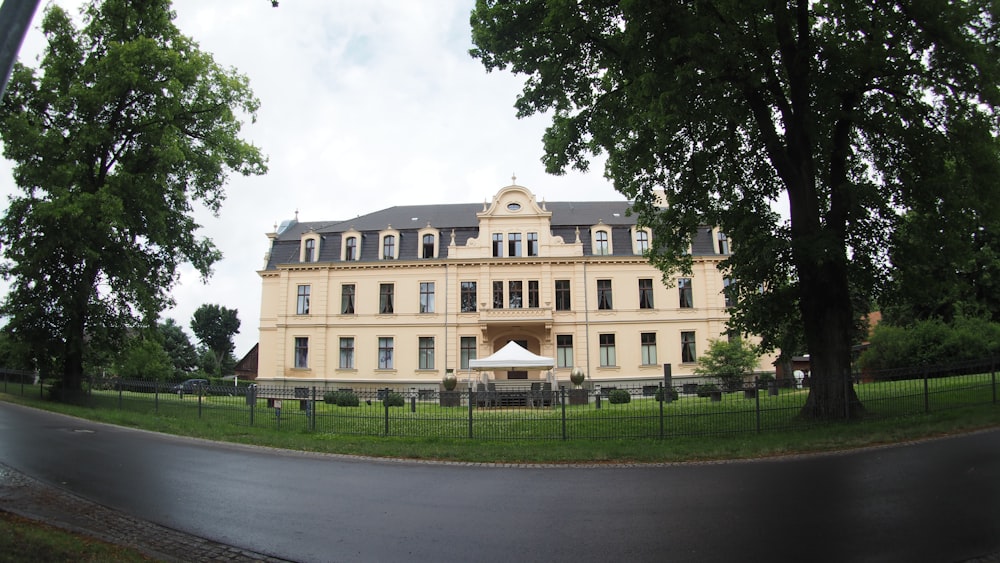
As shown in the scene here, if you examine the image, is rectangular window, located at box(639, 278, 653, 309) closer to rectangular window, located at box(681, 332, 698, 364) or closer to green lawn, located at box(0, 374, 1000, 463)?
rectangular window, located at box(681, 332, 698, 364)

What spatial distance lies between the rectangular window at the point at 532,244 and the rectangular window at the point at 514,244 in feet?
2.15

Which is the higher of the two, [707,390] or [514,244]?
[514,244]

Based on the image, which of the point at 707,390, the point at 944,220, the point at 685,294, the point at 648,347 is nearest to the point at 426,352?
the point at 648,347

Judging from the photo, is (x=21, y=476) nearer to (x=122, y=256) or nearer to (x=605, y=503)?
(x=605, y=503)

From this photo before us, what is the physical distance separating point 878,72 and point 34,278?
28.4m

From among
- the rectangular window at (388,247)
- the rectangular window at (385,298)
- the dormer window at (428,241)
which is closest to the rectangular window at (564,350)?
the dormer window at (428,241)

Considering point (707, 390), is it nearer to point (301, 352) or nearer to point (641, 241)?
point (641, 241)

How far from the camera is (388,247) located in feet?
129

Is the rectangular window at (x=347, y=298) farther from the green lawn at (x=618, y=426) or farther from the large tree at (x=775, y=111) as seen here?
the large tree at (x=775, y=111)

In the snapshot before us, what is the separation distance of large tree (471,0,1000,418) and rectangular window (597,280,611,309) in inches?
780

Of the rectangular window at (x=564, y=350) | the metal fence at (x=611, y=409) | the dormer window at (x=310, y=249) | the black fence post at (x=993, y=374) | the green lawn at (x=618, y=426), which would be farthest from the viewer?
the dormer window at (x=310, y=249)

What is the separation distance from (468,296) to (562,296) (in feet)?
20.1

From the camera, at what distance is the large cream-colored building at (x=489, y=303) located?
120 feet

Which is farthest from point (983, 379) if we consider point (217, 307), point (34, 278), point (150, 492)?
point (217, 307)
